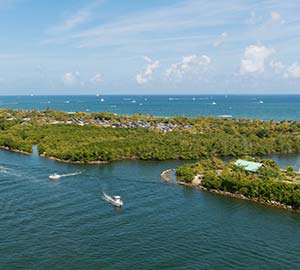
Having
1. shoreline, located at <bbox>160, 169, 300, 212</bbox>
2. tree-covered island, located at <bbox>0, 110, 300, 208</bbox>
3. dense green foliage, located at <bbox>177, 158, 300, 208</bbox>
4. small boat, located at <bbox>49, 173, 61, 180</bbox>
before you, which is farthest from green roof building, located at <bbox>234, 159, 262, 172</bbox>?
small boat, located at <bbox>49, 173, 61, 180</bbox>

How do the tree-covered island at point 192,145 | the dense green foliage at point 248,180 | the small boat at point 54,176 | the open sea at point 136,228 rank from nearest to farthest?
the open sea at point 136,228 → the dense green foliage at point 248,180 → the tree-covered island at point 192,145 → the small boat at point 54,176

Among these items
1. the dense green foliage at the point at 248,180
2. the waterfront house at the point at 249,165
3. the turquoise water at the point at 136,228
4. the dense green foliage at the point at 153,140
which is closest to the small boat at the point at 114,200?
the turquoise water at the point at 136,228

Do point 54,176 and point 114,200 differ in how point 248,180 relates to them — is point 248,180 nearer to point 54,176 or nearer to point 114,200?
point 114,200

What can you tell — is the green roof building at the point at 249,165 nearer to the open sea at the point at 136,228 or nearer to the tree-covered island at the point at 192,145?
the tree-covered island at the point at 192,145

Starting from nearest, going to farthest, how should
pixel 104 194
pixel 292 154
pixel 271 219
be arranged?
pixel 271 219
pixel 104 194
pixel 292 154

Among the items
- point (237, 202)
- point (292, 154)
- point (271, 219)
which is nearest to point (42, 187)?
point (237, 202)

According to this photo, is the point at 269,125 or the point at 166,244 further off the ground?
the point at 269,125

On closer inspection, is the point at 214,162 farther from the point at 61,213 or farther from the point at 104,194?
the point at 61,213
